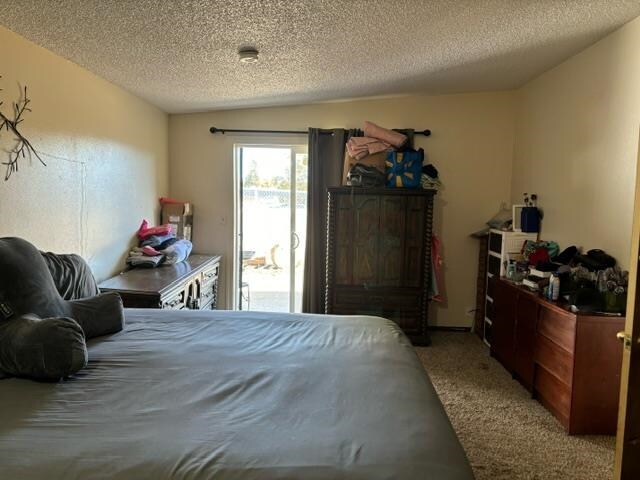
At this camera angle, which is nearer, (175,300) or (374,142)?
(175,300)

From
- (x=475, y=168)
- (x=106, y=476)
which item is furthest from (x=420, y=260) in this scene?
(x=106, y=476)

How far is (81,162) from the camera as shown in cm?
293

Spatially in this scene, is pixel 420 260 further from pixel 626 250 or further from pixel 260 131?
pixel 260 131

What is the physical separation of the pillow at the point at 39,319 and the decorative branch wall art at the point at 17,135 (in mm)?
520

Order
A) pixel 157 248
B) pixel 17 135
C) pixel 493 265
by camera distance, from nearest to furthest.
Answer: pixel 17 135 < pixel 157 248 < pixel 493 265

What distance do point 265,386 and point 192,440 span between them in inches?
15.5

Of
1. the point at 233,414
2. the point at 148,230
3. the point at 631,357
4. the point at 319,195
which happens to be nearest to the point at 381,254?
the point at 319,195

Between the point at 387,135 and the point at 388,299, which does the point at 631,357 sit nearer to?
the point at 388,299

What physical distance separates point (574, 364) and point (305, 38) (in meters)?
2.52

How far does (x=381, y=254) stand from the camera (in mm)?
4051

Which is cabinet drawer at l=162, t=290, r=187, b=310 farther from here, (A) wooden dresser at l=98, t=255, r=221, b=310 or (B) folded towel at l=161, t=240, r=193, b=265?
(B) folded towel at l=161, t=240, r=193, b=265

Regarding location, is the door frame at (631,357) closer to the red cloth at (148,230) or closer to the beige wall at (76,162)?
the beige wall at (76,162)

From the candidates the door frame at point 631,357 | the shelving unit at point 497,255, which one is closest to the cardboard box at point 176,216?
the shelving unit at point 497,255

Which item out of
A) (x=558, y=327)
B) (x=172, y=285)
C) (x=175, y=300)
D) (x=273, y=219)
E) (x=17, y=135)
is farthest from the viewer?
(x=273, y=219)
